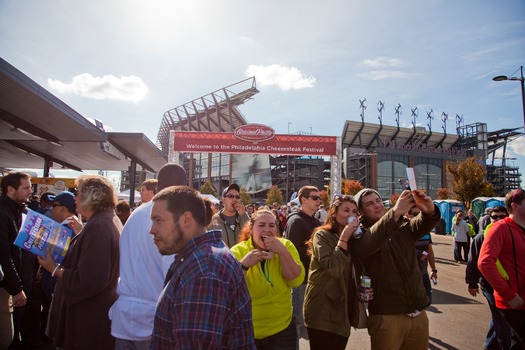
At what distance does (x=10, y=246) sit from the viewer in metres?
3.27

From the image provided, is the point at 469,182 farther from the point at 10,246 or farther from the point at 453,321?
the point at 10,246

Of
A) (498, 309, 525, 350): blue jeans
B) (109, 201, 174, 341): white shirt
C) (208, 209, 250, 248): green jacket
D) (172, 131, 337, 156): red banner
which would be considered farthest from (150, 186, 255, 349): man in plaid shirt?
(172, 131, 337, 156): red banner

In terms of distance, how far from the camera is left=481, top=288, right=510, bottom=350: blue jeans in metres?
3.06

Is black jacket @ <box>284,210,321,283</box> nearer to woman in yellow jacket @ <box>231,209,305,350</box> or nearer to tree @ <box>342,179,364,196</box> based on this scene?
woman in yellow jacket @ <box>231,209,305,350</box>

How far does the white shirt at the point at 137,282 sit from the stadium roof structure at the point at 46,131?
22.5 feet

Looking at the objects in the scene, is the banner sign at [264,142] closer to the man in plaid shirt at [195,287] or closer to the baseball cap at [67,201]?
the baseball cap at [67,201]

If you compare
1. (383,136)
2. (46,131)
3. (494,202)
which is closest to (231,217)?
(46,131)

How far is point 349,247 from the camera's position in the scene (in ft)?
9.02

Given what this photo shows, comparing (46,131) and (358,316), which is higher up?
(46,131)

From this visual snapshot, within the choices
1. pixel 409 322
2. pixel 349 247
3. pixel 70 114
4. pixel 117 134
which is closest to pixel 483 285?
pixel 409 322

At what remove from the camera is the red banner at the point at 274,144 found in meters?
17.3

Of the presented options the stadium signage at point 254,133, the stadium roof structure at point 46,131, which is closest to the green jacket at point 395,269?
the stadium roof structure at point 46,131

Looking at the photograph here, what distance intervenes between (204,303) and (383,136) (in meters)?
82.6

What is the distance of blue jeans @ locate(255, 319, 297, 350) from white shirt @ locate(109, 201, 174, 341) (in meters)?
0.93
